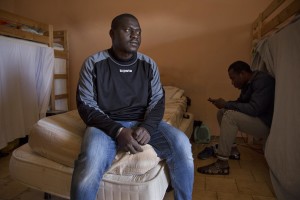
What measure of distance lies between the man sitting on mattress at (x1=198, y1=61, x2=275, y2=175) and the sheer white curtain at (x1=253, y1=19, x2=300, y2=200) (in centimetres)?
25

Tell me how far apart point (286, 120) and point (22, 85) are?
6.95ft

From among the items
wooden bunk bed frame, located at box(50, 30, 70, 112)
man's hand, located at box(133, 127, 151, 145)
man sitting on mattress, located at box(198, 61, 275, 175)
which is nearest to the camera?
man's hand, located at box(133, 127, 151, 145)

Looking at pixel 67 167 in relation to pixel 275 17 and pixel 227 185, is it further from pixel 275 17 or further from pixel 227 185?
pixel 275 17

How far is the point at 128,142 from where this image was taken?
1.01 meters

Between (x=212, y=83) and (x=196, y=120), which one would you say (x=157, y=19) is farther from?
(x=196, y=120)

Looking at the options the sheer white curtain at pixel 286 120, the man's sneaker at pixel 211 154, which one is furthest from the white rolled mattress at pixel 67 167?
the man's sneaker at pixel 211 154

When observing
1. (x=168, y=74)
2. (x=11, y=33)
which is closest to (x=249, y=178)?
(x=168, y=74)

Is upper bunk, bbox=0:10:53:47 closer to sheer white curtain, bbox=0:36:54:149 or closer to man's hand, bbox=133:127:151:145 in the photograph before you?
sheer white curtain, bbox=0:36:54:149

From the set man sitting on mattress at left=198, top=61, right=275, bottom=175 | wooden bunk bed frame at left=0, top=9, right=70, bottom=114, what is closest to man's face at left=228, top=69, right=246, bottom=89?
man sitting on mattress at left=198, top=61, right=275, bottom=175

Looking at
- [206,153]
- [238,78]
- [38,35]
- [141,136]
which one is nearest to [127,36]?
[141,136]

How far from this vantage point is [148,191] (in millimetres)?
962

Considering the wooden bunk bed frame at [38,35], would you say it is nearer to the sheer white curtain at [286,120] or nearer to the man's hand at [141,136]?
the man's hand at [141,136]

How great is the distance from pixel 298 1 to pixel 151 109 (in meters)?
0.98

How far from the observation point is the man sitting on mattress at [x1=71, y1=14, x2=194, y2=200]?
3.15ft
